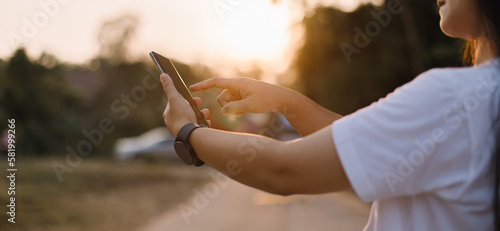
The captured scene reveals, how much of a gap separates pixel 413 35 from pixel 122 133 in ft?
84.0

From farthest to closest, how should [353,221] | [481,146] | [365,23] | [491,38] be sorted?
[365,23], [353,221], [491,38], [481,146]

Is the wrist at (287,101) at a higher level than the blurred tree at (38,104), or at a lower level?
higher

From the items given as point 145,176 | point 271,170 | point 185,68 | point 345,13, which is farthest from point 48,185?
point 185,68

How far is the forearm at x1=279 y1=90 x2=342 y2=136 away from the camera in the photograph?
1.72 metres

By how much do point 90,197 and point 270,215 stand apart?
4303 millimetres

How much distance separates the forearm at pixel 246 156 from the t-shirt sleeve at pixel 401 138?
0.16 meters

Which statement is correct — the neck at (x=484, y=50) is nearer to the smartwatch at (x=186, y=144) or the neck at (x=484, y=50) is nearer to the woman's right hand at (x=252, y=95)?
the woman's right hand at (x=252, y=95)

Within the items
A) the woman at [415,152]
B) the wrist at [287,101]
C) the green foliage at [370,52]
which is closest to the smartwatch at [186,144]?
the woman at [415,152]

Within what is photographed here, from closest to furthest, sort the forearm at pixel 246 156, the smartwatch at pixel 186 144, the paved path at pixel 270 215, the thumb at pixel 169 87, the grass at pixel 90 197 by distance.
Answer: the forearm at pixel 246 156 → the smartwatch at pixel 186 144 → the thumb at pixel 169 87 → the grass at pixel 90 197 → the paved path at pixel 270 215

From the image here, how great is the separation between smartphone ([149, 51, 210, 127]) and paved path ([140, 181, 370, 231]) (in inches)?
269

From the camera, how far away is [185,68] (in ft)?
145

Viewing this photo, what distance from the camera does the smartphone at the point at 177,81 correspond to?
1.53 meters

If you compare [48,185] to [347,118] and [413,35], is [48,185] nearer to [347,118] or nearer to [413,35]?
[413,35]

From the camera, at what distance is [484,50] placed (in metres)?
1.24
